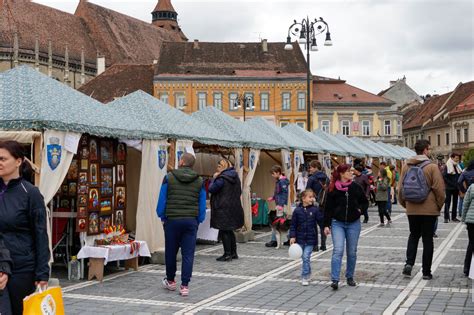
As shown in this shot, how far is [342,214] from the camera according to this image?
8.69m

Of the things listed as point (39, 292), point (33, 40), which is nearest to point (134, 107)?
point (39, 292)

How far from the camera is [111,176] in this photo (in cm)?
1106

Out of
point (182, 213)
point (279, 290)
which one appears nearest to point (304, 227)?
point (279, 290)

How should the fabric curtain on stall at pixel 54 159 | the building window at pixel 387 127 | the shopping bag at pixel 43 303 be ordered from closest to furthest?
1. the shopping bag at pixel 43 303
2. the fabric curtain on stall at pixel 54 159
3. the building window at pixel 387 127

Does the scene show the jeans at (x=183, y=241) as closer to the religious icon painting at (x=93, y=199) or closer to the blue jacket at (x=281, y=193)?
the religious icon painting at (x=93, y=199)

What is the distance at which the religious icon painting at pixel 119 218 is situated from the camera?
1114 centimetres

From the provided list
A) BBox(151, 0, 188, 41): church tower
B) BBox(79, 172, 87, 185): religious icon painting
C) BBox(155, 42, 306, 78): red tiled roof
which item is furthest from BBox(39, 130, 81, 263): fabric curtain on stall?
BBox(151, 0, 188, 41): church tower

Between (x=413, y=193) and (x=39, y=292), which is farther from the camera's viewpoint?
(x=413, y=193)

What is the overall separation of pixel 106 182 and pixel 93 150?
2.11 ft

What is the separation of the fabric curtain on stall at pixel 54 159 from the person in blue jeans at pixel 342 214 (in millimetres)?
3541

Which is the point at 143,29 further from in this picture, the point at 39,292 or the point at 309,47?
the point at 39,292

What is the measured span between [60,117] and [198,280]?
2972 millimetres

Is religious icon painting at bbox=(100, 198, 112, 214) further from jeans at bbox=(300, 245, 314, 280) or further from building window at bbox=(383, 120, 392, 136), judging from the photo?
building window at bbox=(383, 120, 392, 136)

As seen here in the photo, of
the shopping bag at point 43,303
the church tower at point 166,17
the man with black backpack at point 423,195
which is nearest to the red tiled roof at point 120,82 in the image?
the church tower at point 166,17
